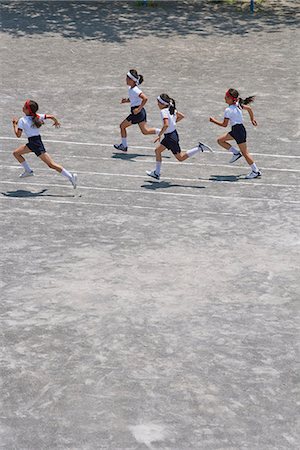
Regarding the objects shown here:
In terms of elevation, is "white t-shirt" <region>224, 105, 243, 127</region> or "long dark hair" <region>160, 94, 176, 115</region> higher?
"long dark hair" <region>160, 94, 176, 115</region>

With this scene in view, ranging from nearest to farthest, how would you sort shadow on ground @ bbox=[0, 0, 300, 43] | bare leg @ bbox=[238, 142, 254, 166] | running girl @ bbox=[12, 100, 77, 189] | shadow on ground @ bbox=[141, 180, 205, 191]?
1. running girl @ bbox=[12, 100, 77, 189]
2. shadow on ground @ bbox=[141, 180, 205, 191]
3. bare leg @ bbox=[238, 142, 254, 166]
4. shadow on ground @ bbox=[0, 0, 300, 43]

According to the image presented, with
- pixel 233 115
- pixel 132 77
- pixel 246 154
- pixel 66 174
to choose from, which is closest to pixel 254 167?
pixel 246 154

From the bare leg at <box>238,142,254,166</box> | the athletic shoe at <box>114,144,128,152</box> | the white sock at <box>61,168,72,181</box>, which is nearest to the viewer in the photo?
the white sock at <box>61,168,72,181</box>

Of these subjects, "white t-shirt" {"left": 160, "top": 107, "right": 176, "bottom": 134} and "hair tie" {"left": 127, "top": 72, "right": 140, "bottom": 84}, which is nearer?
"white t-shirt" {"left": 160, "top": 107, "right": 176, "bottom": 134}

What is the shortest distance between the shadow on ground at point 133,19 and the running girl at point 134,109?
10139mm

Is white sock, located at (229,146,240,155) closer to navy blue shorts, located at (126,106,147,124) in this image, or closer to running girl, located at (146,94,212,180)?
running girl, located at (146,94,212,180)

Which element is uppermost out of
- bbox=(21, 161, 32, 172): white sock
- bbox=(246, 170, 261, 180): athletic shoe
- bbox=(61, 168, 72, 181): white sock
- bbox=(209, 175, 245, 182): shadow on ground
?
bbox=(61, 168, 72, 181): white sock

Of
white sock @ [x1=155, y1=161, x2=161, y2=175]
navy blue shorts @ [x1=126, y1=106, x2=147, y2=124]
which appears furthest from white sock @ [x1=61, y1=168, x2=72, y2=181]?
navy blue shorts @ [x1=126, y1=106, x2=147, y2=124]

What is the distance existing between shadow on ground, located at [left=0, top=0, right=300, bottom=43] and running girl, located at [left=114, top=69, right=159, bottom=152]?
1014 centimetres

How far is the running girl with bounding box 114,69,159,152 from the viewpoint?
21547mm

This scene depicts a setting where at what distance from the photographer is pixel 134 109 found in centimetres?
2178

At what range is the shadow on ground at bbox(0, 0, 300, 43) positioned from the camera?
32.4 meters

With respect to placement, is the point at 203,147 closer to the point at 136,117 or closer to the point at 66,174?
the point at 136,117

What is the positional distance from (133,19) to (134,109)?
12.6 meters
